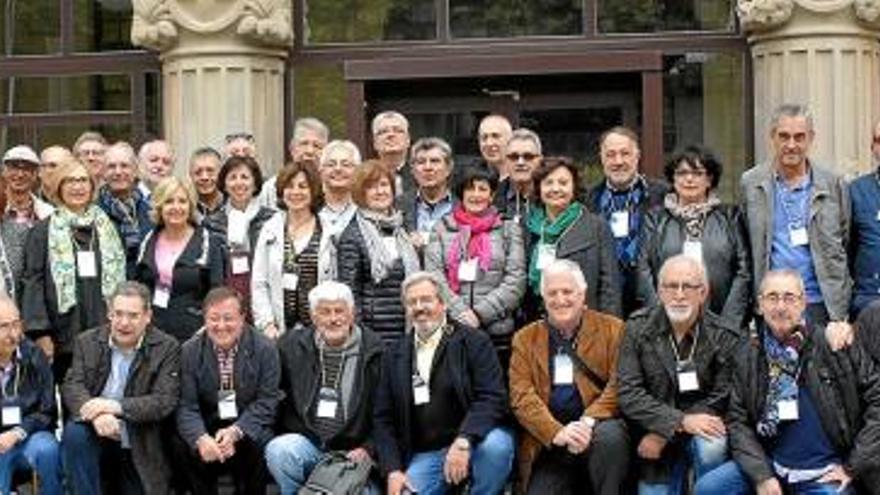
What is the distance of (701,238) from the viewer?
7930 mm

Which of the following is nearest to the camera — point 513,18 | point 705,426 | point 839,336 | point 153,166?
point 839,336

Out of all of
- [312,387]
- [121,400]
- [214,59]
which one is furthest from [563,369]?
[214,59]

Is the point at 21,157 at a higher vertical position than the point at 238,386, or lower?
higher

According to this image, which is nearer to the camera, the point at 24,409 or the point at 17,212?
the point at 24,409

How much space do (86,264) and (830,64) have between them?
494cm

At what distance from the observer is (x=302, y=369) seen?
8047mm

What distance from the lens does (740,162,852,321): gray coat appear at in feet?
25.6

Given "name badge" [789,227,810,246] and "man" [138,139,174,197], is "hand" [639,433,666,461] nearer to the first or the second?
"name badge" [789,227,810,246]

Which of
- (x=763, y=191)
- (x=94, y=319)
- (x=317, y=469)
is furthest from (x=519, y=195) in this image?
(x=94, y=319)

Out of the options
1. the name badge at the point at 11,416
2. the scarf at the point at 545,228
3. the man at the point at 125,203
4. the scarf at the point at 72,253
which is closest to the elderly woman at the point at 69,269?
the scarf at the point at 72,253

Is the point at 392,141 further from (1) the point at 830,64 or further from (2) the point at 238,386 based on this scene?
(1) the point at 830,64

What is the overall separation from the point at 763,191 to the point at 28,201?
394 centimetres

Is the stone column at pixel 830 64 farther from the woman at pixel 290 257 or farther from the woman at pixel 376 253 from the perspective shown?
the woman at pixel 290 257

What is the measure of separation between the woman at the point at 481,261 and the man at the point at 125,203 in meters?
1.73
